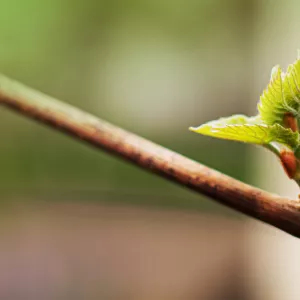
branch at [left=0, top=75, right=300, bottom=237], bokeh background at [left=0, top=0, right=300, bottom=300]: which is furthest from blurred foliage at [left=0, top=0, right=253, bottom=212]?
branch at [left=0, top=75, right=300, bottom=237]

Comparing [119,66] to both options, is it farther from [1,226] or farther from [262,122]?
[262,122]

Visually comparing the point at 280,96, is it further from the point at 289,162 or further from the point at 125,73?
the point at 125,73

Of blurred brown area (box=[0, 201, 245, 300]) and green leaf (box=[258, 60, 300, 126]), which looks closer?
green leaf (box=[258, 60, 300, 126])

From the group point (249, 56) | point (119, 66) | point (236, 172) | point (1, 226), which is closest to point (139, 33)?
point (119, 66)

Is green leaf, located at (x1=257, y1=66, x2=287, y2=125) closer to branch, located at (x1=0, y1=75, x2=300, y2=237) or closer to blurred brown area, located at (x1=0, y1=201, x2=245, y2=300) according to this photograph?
branch, located at (x1=0, y1=75, x2=300, y2=237)

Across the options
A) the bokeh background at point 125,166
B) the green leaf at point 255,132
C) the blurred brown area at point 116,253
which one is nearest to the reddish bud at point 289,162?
the green leaf at point 255,132

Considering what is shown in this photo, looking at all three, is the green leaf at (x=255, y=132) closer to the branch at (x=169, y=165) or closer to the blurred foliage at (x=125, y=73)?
the branch at (x=169, y=165)
